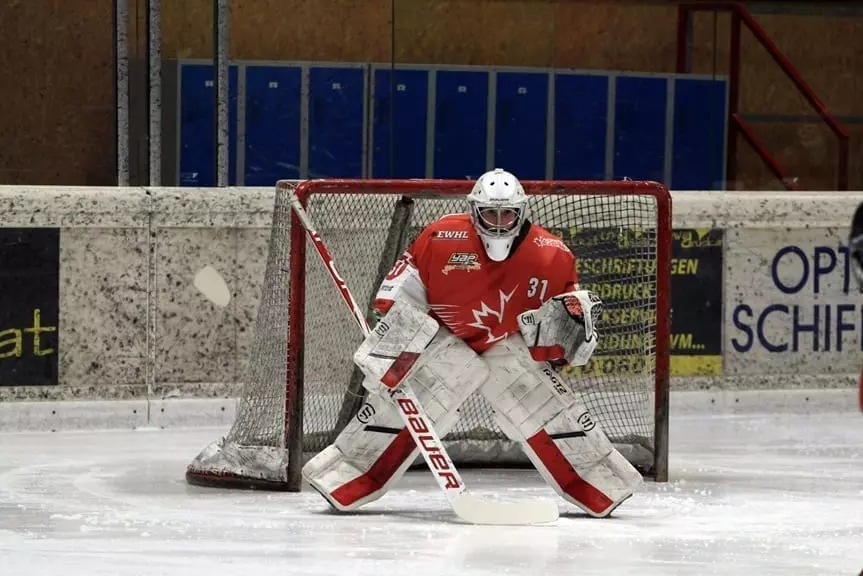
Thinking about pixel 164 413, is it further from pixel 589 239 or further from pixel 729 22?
pixel 729 22

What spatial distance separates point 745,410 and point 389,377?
300cm

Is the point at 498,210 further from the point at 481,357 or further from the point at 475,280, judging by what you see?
the point at 481,357

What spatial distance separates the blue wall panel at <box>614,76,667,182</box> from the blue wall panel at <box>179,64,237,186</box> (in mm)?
1842

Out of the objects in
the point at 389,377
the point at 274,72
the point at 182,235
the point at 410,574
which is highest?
the point at 274,72

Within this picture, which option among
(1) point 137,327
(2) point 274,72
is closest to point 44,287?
(1) point 137,327

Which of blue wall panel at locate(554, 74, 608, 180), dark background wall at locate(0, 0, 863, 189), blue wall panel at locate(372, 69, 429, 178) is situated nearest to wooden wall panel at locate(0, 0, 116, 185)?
dark background wall at locate(0, 0, 863, 189)

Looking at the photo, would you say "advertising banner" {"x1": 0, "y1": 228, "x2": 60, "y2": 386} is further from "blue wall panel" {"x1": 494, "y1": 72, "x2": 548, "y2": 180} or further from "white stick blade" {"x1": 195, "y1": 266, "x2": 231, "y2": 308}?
"blue wall panel" {"x1": 494, "y1": 72, "x2": 548, "y2": 180}

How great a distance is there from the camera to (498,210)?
569 centimetres

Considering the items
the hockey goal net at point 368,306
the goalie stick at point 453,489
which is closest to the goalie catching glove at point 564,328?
the goalie stick at point 453,489

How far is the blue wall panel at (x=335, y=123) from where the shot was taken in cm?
805

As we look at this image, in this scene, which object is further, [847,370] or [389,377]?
[847,370]

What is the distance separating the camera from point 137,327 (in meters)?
7.59

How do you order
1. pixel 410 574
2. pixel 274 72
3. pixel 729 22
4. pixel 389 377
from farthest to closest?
1. pixel 729 22
2. pixel 274 72
3. pixel 389 377
4. pixel 410 574

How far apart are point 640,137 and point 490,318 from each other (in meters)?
3.01
